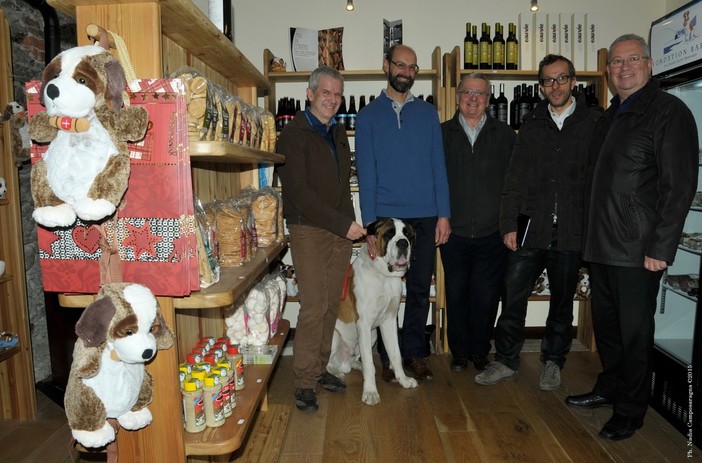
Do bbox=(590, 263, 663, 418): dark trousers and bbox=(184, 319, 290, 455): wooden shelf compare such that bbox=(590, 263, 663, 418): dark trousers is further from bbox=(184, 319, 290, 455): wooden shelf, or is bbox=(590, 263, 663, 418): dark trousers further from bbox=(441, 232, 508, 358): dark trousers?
bbox=(184, 319, 290, 455): wooden shelf

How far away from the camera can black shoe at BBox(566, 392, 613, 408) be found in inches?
116

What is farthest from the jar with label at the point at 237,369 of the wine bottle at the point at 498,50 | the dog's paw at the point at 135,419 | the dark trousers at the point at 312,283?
the wine bottle at the point at 498,50

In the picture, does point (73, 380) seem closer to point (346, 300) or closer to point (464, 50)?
point (346, 300)

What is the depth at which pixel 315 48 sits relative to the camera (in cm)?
402

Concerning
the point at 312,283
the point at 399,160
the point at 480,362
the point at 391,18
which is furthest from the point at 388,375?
the point at 391,18

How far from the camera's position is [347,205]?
3.04 metres

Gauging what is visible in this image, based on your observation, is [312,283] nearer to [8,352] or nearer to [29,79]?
[8,352]

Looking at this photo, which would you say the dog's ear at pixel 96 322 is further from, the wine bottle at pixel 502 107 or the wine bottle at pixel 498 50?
the wine bottle at pixel 498 50

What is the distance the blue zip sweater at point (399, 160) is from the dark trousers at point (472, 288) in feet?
1.32

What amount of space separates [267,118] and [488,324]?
206cm

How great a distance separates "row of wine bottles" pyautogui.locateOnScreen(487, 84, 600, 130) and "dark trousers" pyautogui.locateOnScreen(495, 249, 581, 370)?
121 centimetres

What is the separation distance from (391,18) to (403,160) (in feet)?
5.33

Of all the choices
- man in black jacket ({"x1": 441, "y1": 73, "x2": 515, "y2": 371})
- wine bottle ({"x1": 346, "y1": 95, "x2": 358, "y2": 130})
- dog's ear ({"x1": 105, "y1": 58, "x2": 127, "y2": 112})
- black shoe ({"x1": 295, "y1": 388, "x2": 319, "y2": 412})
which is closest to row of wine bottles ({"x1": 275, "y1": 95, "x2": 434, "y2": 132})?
wine bottle ({"x1": 346, "y1": 95, "x2": 358, "y2": 130})

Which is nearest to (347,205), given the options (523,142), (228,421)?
(523,142)
